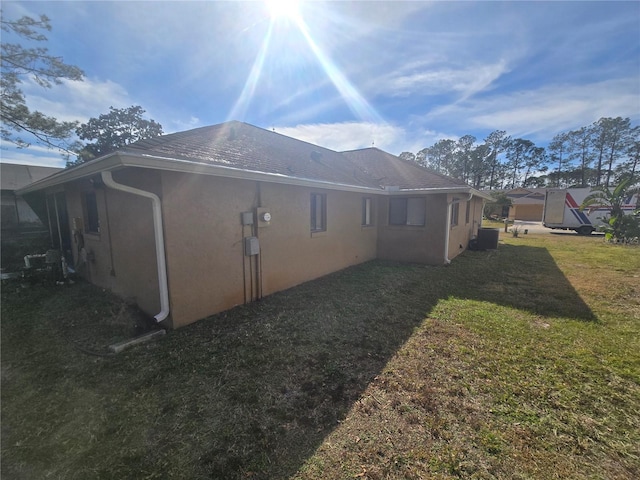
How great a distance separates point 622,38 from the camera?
706 centimetres

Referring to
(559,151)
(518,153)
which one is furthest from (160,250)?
(518,153)

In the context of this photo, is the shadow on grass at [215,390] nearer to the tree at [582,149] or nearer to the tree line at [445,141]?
the tree line at [445,141]

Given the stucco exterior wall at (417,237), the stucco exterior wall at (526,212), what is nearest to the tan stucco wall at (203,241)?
the stucco exterior wall at (417,237)

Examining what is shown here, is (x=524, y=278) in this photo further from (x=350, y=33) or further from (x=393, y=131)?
(x=393, y=131)

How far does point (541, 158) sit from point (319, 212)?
60.8 m

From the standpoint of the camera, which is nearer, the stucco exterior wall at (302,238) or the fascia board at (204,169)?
the fascia board at (204,169)

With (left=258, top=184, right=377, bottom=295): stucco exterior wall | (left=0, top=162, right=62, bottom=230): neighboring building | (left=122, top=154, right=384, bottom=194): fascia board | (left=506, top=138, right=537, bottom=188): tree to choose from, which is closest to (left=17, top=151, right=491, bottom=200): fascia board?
(left=122, top=154, right=384, bottom=194): fascia board

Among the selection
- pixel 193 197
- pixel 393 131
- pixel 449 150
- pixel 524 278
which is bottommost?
pixel 524 278

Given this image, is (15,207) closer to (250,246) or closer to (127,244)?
(127,244)

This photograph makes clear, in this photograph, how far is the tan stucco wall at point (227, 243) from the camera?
424cm

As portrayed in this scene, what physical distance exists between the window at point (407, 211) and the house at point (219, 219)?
4 centimetres

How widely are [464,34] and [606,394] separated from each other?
7885 mm

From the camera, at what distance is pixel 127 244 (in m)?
5.03

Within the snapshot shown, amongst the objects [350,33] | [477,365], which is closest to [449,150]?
[350,33]
